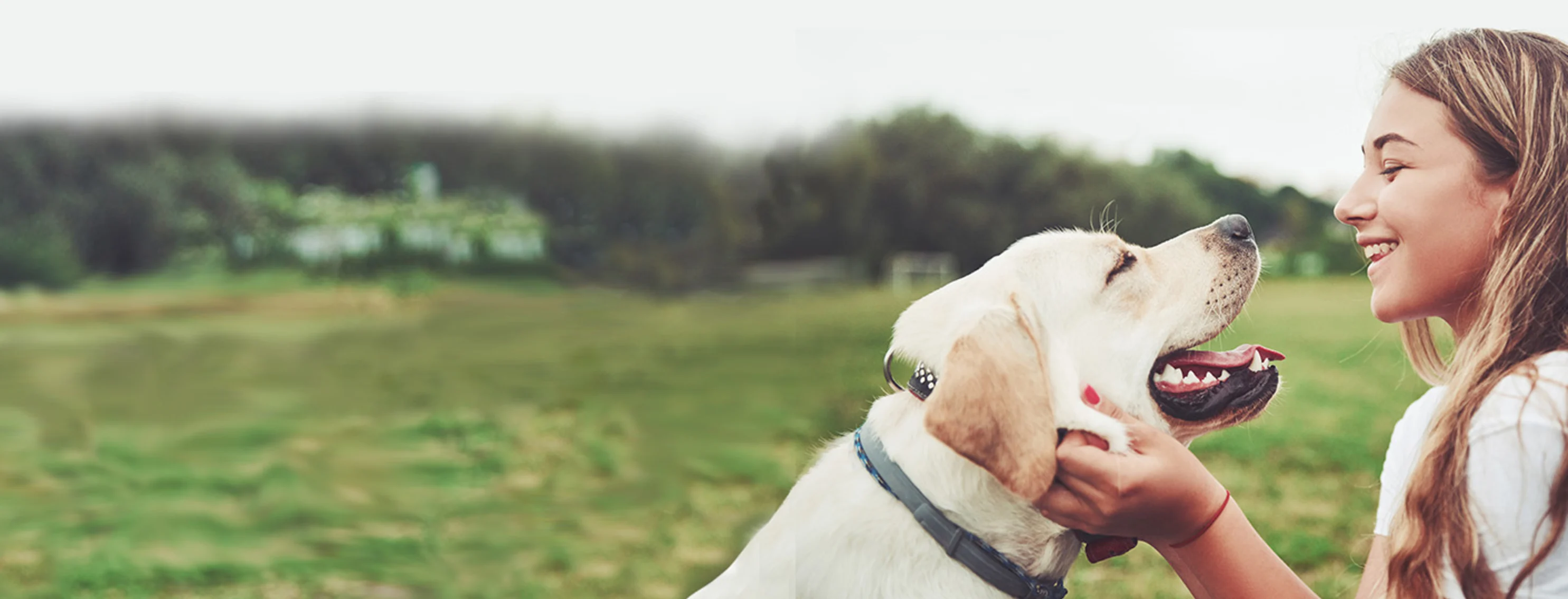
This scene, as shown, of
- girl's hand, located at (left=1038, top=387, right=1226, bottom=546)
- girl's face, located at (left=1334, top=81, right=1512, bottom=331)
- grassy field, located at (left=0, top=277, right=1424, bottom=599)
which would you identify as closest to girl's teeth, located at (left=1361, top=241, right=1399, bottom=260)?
girl's face, located at (left=1334, top=81, right=1512, bottom=331)

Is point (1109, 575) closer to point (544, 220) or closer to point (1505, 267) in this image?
point (1505, 267)

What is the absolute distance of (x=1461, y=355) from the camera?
1688 millimetres

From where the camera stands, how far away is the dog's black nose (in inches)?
82.2

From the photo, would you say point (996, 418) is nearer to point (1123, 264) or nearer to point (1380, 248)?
point (1123, 264)

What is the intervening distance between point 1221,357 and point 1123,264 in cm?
26

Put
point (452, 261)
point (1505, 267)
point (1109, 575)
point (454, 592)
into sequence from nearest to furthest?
point (1505, 267), point (1109, 575), point (454, 592), point (452, 261)

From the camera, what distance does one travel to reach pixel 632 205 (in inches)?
362

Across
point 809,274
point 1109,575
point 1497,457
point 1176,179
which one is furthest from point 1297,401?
point 1497,457

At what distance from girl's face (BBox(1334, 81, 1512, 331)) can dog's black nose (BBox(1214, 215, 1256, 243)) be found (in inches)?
10.8

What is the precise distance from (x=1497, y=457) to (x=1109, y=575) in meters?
2.50

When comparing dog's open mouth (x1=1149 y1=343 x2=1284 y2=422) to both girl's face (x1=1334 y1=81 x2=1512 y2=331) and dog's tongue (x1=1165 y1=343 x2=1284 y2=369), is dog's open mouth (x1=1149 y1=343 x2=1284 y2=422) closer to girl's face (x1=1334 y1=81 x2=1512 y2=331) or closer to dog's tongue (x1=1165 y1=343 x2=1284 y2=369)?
dog's tongue (x1=1165 y1=343 x2=1284 y2=369)

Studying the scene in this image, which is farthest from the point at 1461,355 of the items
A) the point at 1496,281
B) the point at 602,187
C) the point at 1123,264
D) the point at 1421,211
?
the point at 602,187

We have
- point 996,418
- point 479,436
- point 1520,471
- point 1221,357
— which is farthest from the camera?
point 479,436

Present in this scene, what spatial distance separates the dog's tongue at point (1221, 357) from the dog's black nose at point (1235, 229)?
22 centimetres
